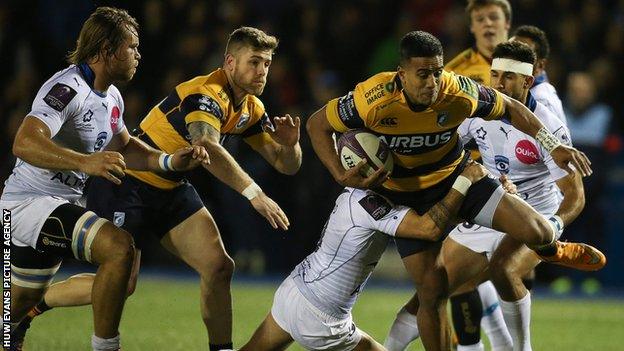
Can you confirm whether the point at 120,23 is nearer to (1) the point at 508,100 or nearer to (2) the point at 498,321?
(1) the point at 508,100

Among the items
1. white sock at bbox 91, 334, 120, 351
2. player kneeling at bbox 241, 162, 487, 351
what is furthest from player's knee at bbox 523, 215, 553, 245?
white sock at bbox 91, 334, 120, 351

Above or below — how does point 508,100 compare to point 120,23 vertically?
below

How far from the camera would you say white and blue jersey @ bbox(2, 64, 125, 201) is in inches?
271

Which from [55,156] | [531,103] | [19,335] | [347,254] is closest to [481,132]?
[531,103]

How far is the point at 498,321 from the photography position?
834 centimetres

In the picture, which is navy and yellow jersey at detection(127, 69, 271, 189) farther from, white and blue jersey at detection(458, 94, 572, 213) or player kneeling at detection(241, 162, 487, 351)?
white and blue jersey at detection(458, 94, 572, 213)

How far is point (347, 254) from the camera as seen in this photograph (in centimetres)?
678

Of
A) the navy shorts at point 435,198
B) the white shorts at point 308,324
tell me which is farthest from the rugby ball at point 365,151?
the white shorts at point 308,324

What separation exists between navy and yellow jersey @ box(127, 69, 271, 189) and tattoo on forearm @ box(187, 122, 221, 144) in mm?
38

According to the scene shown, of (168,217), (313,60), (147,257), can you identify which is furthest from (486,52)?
(147,257)

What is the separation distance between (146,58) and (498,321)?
25.5ft

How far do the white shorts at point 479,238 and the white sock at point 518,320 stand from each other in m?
0.40

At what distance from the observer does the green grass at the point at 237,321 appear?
357 inches

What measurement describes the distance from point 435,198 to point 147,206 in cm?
204
